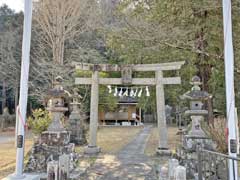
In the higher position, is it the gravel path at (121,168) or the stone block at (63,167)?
the stone block at (63,167)

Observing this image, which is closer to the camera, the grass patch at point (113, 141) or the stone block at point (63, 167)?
the stone block at point (63, 167)

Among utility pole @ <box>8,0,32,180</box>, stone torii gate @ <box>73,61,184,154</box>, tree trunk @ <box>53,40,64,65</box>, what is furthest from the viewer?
tree trunk @ <box>53,40,64,65</box>

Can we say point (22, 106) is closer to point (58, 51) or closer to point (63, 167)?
point (63, 167)

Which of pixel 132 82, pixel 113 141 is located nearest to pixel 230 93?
pixel 132 82

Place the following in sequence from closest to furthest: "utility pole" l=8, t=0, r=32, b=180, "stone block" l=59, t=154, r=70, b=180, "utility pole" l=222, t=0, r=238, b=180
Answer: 1. "stone block" l=59, t=154, r=70, b=180
2. "utility pole" l=222, t=0, r=238, b=180
3. "utility pole" l=8, t=0, r=32, b=180

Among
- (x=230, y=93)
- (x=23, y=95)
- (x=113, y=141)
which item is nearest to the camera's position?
(x=230, y=93)

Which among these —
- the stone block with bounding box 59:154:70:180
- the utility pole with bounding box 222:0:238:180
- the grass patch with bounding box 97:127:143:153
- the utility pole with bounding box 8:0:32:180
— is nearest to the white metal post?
the utility pole with bounding box 8:0:32:180

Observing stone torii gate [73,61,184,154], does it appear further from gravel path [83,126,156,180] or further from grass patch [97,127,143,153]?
grass patch [97,127,143,153]

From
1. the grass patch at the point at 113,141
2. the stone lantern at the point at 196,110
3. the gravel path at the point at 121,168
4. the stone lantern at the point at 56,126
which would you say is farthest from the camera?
the grass patch at the point at 113,141

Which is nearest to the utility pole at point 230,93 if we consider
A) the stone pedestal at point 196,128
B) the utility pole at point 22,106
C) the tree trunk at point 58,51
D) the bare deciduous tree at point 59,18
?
the stone pedestal at point 196,128

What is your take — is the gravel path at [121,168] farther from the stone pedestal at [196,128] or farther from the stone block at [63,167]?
the stone pedestal at [196,128]

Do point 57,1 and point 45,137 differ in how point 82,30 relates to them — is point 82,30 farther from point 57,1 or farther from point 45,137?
point 45,137

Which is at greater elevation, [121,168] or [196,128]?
[196,128]

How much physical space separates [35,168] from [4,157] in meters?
2.44
